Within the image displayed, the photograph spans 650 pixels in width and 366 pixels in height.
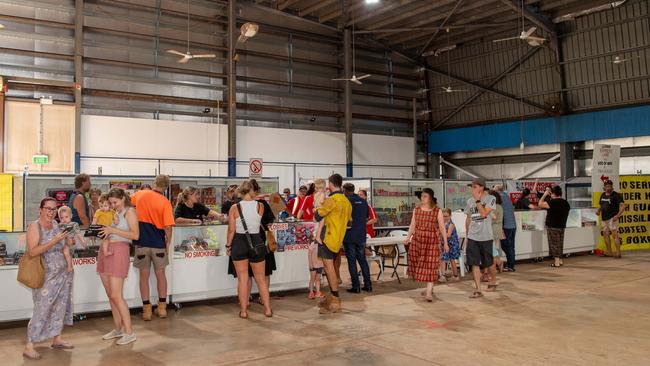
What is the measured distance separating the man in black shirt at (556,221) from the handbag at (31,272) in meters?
8.25

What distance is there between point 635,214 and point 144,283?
1120cm

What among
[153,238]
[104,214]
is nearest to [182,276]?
[153,238]

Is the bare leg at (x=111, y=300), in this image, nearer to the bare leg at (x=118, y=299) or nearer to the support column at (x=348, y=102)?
the bare leg at (x=118, y=299)

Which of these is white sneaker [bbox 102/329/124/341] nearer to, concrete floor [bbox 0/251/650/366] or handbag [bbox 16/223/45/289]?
concrete floor [bbox 0/251/650/366]

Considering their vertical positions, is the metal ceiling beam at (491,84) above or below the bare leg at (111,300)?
above

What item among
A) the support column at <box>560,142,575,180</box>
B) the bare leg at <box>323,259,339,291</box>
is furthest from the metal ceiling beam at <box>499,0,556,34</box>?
the bare leg at <box>323,259,339,291</box>

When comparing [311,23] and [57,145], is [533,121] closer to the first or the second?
[311,23]

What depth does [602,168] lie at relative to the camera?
1173cm

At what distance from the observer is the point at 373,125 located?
2169 cm

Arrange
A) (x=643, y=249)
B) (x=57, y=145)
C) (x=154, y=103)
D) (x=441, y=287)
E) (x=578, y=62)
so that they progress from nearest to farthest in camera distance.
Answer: (x=441, y=287)
(x=643, y=249)
(x=57, y=145)
(x=154, y=103)
(x=578, y=62)

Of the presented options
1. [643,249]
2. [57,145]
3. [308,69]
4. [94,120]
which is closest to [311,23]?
[308,69]

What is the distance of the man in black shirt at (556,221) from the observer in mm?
9625

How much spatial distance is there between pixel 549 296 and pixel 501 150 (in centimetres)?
1531

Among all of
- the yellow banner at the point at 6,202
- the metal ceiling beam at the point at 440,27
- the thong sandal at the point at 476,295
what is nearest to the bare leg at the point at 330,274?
the thong sandal at the point at 476,295
